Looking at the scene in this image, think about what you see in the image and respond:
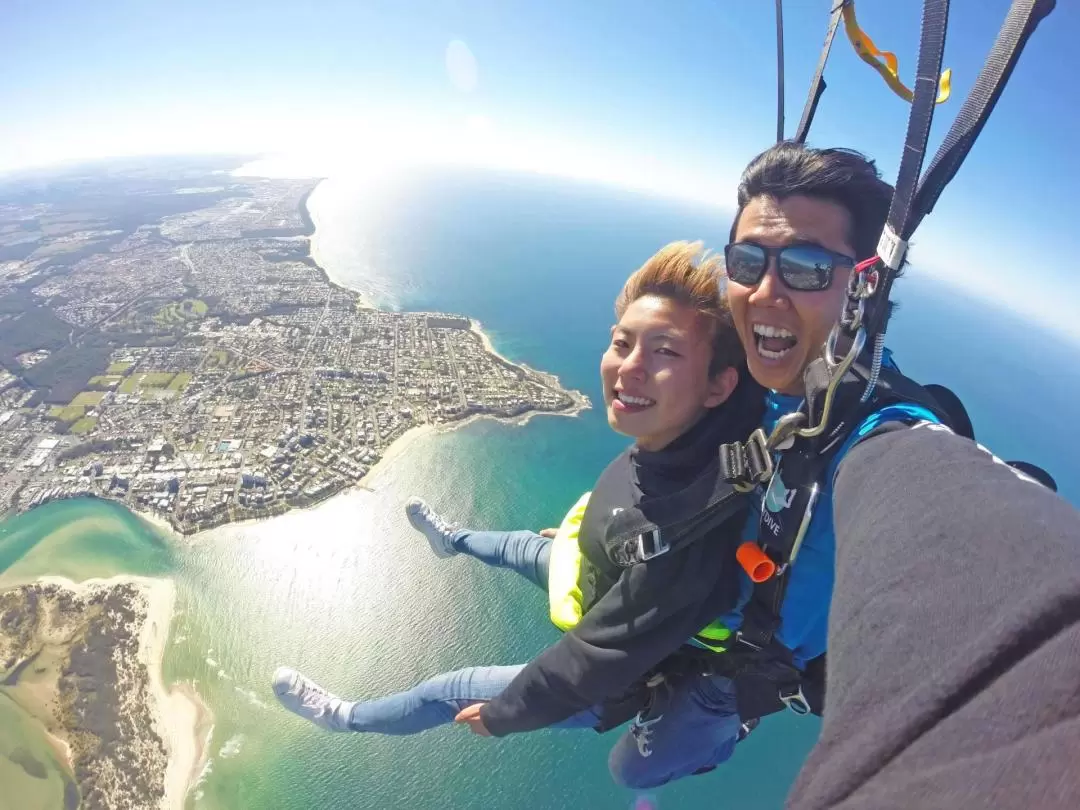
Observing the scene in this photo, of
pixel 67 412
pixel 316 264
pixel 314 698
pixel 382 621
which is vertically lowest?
pixel 382 621

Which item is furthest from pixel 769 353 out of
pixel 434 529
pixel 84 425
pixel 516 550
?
pixel 84 425

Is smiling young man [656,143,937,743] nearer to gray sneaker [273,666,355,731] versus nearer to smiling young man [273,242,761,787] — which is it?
smiling young man [273,242,761,787]

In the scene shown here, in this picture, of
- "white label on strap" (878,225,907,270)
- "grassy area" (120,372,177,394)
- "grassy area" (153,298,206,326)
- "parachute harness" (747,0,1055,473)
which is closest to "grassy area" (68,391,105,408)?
"grassy area" (120,372,177,394)

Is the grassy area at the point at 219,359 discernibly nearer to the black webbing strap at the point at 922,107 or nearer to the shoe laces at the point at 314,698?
the shoe laces at the point at 314,698

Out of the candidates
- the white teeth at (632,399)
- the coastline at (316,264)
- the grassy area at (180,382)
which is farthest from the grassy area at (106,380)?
the white teeth at (632,399)

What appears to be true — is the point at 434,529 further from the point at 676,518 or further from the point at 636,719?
the point at 676,518

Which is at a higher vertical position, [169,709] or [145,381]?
[145,381]

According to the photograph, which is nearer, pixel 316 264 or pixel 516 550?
pixel 516 550
